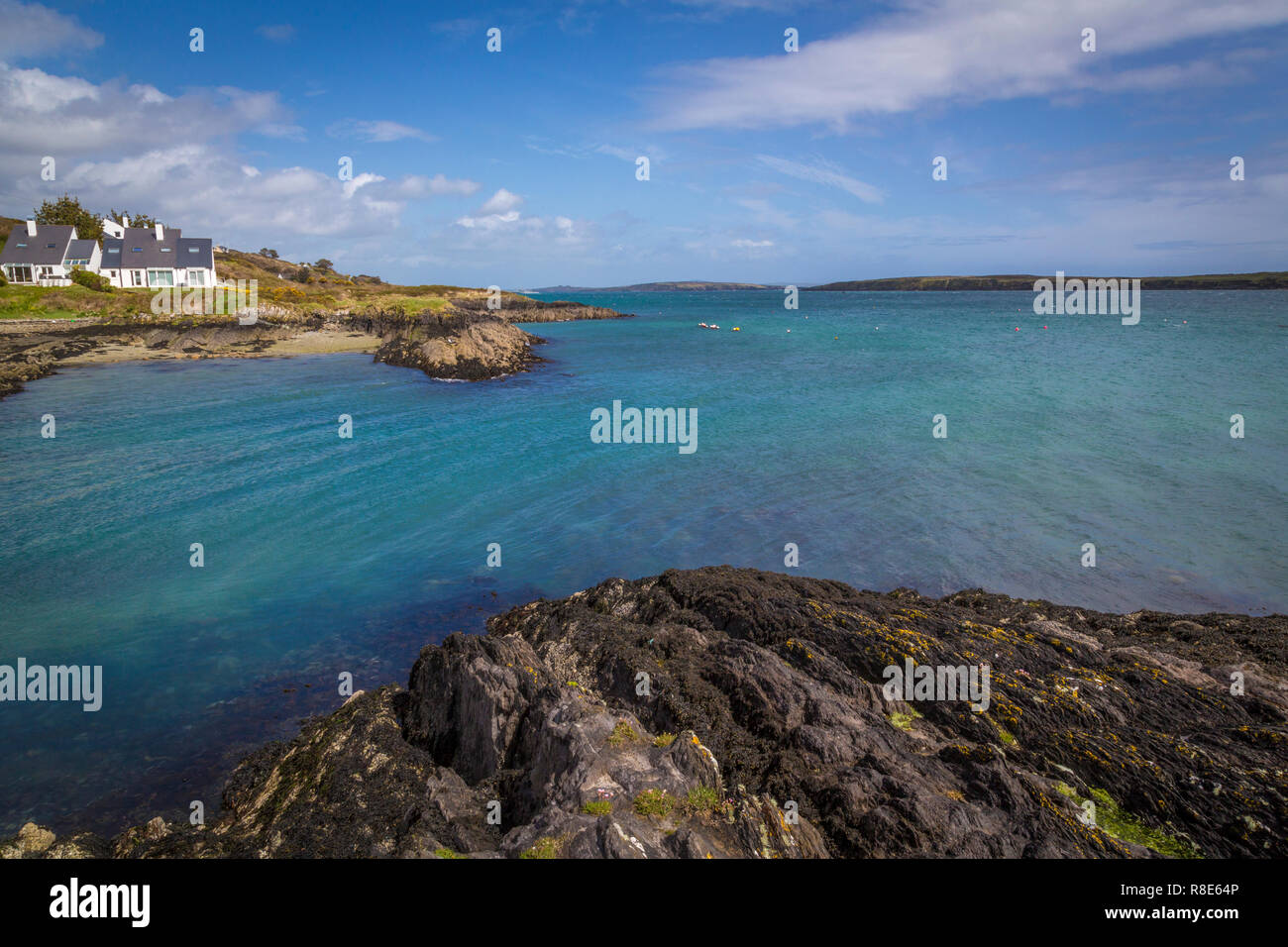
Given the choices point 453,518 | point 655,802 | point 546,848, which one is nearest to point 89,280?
point 453,518

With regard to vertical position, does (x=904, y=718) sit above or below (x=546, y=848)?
below

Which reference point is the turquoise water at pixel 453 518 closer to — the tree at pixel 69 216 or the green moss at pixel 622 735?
the green moss at pixel 622 735

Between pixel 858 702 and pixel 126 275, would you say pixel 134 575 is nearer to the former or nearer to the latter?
pixel 858 702

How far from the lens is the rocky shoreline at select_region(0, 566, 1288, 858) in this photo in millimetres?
7840

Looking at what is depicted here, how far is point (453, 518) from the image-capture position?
78.3ft

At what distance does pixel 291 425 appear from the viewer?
120ft

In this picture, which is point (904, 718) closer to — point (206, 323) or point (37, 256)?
point (206, 323)

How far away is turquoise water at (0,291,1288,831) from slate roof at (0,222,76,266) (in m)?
49.4

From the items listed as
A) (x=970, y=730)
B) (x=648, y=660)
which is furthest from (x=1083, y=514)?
(x=648, y=660)

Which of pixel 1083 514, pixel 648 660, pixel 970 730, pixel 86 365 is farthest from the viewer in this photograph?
pixel 86 365

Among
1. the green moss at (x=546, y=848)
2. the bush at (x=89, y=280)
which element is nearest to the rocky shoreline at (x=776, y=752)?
the green moss at (x=546, y=848)

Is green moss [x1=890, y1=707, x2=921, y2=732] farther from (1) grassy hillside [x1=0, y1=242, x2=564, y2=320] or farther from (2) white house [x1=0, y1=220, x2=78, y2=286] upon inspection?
(2) white house [x1=0, y1=220, x2=78, y2=286]

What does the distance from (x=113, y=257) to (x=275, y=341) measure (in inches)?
1437
